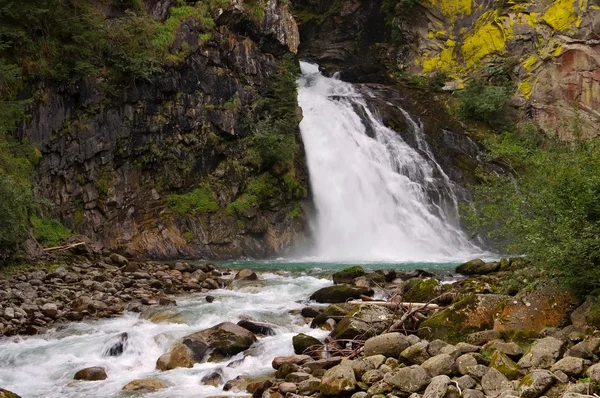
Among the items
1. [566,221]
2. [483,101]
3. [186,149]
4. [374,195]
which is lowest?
[566,221]

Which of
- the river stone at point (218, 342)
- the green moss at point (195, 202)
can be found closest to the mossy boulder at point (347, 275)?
the river stone at point (218, 342)

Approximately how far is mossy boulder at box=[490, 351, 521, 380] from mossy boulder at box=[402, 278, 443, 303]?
422 cm

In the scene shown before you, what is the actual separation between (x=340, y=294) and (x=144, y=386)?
210 inches

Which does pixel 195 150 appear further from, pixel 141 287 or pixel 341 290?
pixel 341 290

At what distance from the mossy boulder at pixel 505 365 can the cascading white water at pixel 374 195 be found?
1470cm

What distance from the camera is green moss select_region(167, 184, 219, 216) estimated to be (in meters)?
22.2

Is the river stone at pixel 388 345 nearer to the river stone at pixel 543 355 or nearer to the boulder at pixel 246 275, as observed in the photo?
the river stone at pixel 543 355

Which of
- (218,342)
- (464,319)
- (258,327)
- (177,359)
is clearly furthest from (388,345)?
(177,359)

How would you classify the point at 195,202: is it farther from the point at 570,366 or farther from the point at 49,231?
the point at 570,366

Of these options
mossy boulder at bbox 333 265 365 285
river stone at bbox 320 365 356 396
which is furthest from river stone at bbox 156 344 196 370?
mossy boulder at bbox 333 265 365 285

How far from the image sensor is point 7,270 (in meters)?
13.6

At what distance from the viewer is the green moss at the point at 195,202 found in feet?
72.7

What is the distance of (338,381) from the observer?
6797 millimetres

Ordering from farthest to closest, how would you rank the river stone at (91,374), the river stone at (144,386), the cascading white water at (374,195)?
1. the cascading white water at (374,195)
2. the river stone at (91,374)
3. the river stone at (144,386)
